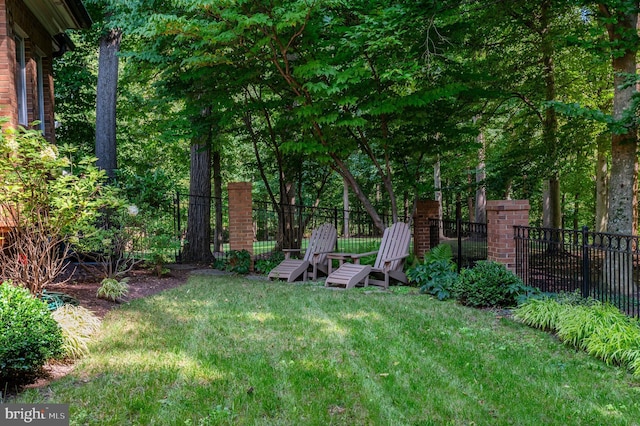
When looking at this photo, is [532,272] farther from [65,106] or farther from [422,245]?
[65,106]

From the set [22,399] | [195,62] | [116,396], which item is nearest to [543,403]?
[116,396]

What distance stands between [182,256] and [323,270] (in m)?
4.05

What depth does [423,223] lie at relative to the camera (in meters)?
9.66

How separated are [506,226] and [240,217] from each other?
5.47 m

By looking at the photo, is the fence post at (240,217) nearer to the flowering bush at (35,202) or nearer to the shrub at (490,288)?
the flowering bush at (35,202)

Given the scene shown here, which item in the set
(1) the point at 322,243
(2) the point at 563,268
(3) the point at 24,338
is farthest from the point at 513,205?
(3) the point at 24,338

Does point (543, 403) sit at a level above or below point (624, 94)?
below

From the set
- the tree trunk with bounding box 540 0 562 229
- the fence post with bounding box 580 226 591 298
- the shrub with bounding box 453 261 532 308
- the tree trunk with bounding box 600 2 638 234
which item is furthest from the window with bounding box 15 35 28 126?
the tree trunk with bounding box 540 0 562 229

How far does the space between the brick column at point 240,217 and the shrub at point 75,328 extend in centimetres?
509

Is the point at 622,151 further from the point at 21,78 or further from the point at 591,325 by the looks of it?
the point at 21,78

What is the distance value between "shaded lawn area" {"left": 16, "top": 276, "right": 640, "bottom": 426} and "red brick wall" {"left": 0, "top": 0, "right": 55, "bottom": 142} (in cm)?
331

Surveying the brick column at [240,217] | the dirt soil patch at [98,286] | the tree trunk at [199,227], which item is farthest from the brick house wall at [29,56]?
the brick column at [240,217]

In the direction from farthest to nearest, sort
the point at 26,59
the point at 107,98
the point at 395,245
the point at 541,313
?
1. the point at 107,98
2. the point at 395,245
3. the point at 26,59
4. the point at 541,313

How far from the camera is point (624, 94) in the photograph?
704 centimetres
